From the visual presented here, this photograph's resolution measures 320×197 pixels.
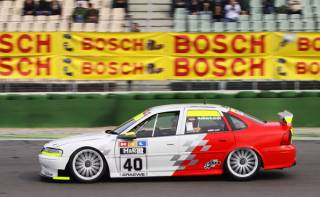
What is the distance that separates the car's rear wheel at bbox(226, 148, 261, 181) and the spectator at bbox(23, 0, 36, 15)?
1252cm

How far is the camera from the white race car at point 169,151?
887 centimetres

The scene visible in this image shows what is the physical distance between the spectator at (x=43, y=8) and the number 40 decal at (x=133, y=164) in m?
11.7

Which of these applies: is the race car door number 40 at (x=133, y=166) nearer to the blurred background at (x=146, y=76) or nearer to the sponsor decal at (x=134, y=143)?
the sponsor decal at (x=134, y=143)

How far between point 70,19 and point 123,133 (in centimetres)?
1060

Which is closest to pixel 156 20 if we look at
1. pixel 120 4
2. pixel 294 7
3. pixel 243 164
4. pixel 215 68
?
pixel 120 4

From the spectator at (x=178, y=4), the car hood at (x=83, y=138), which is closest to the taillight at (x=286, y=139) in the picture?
the car hood at (x=83, y=138)

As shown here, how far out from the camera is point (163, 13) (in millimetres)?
19156

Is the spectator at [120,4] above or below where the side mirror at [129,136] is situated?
above

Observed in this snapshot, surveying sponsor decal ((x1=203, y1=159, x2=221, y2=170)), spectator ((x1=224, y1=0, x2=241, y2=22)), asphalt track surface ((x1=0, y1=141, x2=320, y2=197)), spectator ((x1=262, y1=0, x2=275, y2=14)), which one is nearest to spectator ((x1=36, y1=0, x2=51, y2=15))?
spectator ((x1=224, y1=0, x2=241, y2=22))

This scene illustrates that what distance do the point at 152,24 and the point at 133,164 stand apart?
1006 centimetres

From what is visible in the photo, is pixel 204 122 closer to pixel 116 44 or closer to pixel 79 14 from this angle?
pixel 116 44

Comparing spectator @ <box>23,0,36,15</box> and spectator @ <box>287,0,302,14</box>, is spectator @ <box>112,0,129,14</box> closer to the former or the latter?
spectator @ <box>23,0,36,15</box>

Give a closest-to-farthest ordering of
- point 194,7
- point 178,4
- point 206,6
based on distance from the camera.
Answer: point 206,6 < point 194,7 < point 178,4

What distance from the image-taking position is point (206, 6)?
1877 centimetres
